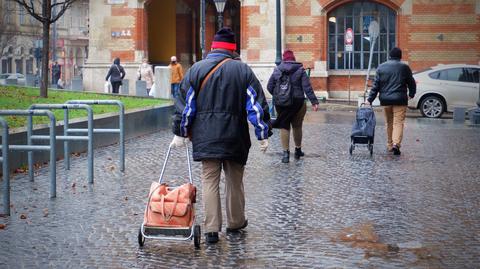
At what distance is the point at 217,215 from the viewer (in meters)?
8.73

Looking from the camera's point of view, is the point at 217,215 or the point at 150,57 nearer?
the point at 217,215

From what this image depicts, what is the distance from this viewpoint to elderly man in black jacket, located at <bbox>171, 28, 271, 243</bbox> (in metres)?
8.70

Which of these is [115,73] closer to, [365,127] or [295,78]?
[365,127]

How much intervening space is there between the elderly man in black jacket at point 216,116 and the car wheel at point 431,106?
21082 millimetres

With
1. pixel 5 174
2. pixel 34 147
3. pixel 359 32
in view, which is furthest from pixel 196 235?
pixel 359 32

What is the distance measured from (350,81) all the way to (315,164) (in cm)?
2262

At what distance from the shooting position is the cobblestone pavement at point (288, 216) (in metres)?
8.15

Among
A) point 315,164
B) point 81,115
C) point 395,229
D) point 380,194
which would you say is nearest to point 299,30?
point 81,115

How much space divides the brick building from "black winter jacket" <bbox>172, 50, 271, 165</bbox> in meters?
28.1

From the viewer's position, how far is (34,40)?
7700 cm

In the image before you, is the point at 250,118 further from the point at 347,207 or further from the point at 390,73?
the point at 390,73

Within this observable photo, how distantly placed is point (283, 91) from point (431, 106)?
15.0 m

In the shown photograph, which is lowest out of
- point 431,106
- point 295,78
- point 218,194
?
point 218,194

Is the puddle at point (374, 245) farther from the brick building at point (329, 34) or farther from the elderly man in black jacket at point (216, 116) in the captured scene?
the brick building at point (329, 34)
